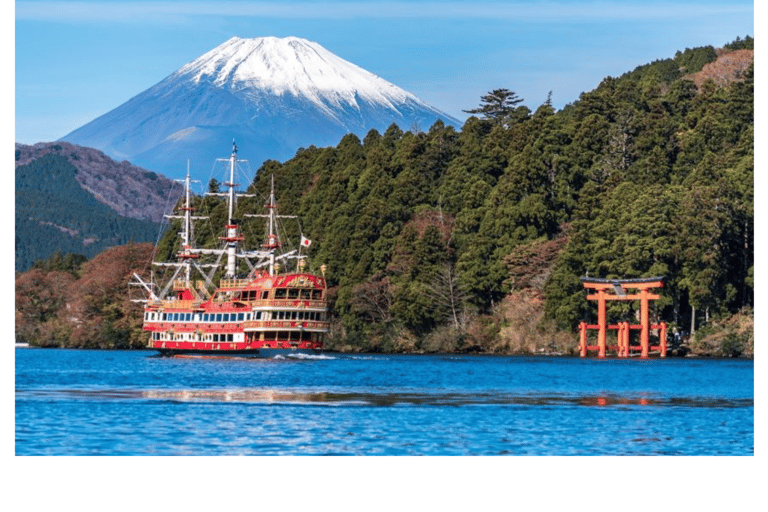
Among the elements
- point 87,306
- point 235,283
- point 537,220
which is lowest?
point 87,306

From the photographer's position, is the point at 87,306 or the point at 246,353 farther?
the point at 87,306

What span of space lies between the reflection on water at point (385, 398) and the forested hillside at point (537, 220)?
31030 millimetres

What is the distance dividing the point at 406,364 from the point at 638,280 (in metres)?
14.2

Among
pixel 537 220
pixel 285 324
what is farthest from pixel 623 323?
pixel 285 324

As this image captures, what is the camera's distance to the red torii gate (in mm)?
74062

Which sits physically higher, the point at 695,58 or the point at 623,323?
the point at 695,58

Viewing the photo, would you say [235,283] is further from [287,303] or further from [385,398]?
[385,398]

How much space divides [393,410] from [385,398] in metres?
4.82

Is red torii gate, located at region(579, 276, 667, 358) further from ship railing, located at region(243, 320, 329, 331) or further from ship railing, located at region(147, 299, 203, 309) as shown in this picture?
ship railing, located at region(147, 299, 203, 309)

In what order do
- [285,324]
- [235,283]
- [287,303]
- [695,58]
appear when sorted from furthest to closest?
[695,58] → [235,283] → [285,324] → [287,303]

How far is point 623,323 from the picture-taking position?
246ft

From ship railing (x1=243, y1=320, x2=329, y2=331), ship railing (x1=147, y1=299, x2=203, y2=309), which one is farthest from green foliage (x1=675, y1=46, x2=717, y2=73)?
ship railing (x1=147, y1=299, x2=203, y2=309)

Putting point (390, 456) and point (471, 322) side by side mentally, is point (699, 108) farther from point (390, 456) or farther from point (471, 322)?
point (390, 456)

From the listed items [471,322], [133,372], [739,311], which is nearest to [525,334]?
[471,322]
